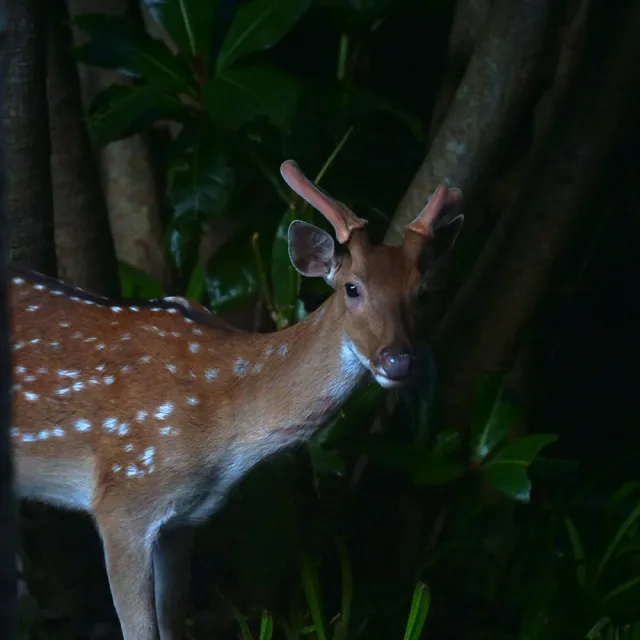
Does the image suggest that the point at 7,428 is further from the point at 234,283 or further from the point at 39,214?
the point at 234,283

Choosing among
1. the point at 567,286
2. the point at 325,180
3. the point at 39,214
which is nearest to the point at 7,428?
the point at 39,214

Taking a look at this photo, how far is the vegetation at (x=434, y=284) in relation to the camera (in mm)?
2631

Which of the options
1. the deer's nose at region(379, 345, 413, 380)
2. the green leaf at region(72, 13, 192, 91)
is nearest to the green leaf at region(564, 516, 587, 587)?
the deer's nose at region(379, 345, 413, 380)

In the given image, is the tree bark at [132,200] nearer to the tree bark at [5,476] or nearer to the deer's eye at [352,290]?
the deer's eye at [352,290]

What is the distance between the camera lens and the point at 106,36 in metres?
2.71

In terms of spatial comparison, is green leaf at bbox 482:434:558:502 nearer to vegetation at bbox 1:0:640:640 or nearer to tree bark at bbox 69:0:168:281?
vegetation at bbox 1:0:640:640

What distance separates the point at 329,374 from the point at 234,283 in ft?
2.72

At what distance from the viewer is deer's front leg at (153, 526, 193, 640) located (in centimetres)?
250

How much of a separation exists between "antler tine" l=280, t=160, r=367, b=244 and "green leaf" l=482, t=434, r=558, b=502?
2.41 ft

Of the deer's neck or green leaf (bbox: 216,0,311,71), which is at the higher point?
green leaf (bbox: 216,0,311,71)

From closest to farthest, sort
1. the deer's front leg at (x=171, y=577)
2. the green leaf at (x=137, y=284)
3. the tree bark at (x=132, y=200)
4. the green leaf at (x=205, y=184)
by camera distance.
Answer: the deer's front leg at (x=171, y=577) → the green leaf at (x=205, y=184) → the green leaf at (x=137, y=284) → the tree bark at (x=132, y=200)

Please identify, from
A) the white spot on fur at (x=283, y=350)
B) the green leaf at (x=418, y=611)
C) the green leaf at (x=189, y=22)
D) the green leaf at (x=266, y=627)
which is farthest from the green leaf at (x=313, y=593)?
the green leaf at (x=189, y=22)

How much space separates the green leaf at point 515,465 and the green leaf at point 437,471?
0.26 ft

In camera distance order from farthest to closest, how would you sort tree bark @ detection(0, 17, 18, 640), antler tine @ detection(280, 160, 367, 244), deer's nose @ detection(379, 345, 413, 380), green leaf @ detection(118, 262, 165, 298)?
green leaf @ detection(118, 262, 165, 298) < antler tine @ detection(280, 160, 367, 244) < deer's nose @ detection(379, 345, 413, 380) < tree bark @ detection(0, 17, 18, 640)
